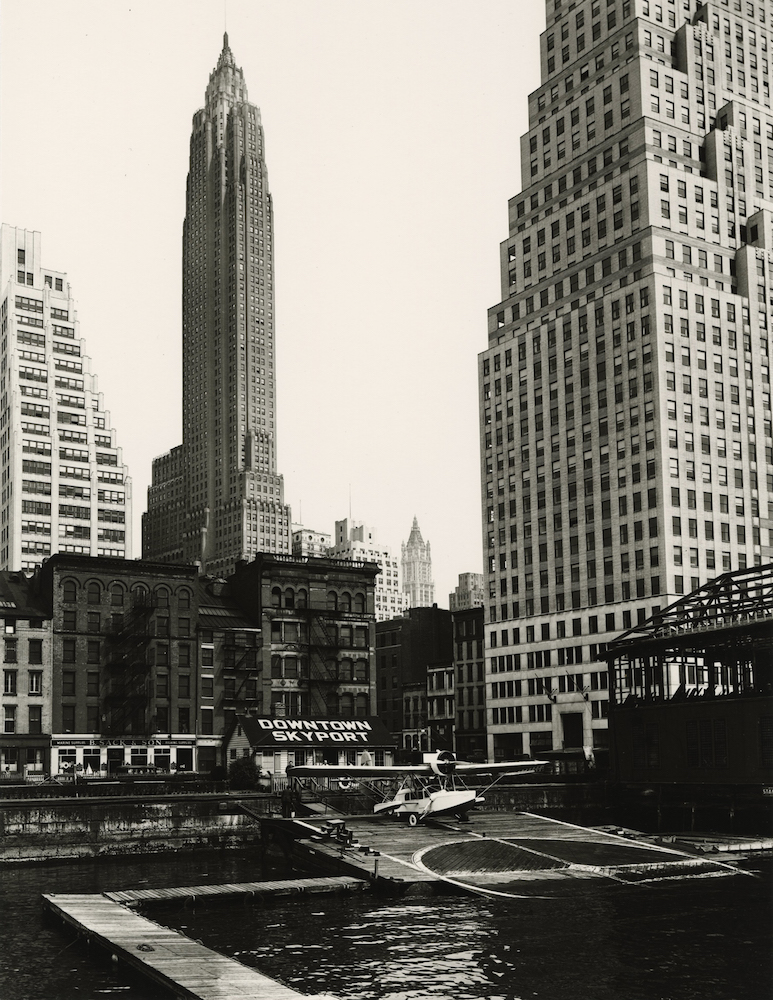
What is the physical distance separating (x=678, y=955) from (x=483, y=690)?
11159 cm

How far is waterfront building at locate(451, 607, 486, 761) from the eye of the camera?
149 m

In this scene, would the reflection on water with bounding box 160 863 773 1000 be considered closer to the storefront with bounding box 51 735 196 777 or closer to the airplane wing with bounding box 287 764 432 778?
the airplane wing with bounding box 287 764 432 778

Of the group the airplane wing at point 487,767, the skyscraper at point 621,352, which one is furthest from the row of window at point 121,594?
the skyscraper at point 621,352

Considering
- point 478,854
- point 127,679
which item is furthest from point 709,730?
point 127,679

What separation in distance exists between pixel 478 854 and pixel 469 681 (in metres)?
91.7

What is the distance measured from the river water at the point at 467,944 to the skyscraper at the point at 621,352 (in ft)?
241

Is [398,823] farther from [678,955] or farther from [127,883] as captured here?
[678,955]

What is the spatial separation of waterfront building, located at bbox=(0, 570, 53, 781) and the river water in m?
50.3

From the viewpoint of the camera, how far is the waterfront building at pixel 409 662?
161000 mm

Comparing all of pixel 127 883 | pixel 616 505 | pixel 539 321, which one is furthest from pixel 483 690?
pixel 127 883

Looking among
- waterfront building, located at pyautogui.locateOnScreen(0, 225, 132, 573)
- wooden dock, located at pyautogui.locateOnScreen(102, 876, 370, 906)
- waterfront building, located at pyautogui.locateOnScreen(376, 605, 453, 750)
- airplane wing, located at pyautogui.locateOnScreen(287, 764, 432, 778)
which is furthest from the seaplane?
waterfront building, located at pyautogui.locateOnScreen(0, 225, 132, 573)

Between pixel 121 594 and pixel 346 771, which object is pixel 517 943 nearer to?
pixel 346 771

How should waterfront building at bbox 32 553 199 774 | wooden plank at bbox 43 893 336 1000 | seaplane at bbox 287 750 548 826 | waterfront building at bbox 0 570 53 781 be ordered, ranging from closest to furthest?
wooden plank at bbox 43 893 336 1000 → seaplane at bbox 287 750 548 826 → waterfront building at bbox 0 570 53 781 → waterfront building at bbox 32 553 199 774

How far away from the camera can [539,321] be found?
5650 inches
